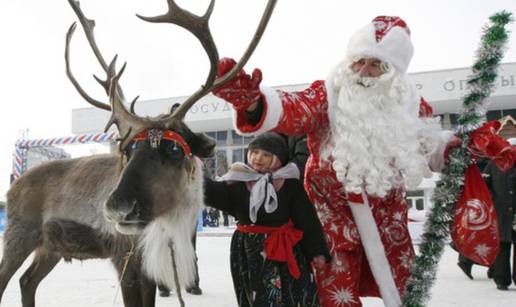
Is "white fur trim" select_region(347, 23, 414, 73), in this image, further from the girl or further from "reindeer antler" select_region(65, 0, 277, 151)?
the girl

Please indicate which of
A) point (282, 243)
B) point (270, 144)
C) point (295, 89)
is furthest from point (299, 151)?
point (295, 89)

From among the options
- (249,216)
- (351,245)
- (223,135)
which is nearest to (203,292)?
(249,216)

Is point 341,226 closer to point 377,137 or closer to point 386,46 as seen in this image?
point 377,137

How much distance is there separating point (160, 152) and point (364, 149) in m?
1.03

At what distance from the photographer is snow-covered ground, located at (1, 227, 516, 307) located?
3.94 meters

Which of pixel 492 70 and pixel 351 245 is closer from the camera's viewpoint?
pixel 492 70

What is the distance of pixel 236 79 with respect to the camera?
1758mm

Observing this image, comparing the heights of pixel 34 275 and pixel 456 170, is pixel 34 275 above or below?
below

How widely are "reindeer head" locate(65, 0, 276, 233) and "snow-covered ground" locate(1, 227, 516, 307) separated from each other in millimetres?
1073

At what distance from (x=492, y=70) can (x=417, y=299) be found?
0.96m

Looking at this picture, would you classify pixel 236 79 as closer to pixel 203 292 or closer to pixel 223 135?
pixel 203 292

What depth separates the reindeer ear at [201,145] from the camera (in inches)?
97.4

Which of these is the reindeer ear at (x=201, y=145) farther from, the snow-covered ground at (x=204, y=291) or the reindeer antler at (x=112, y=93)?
the snow-covered ground at (x=204, y=291)

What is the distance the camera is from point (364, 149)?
1922 mm
